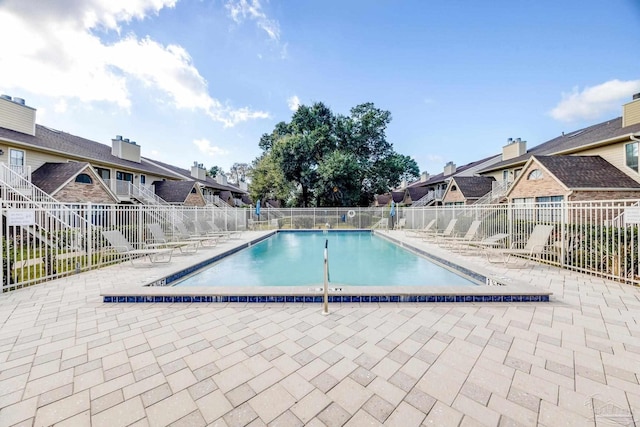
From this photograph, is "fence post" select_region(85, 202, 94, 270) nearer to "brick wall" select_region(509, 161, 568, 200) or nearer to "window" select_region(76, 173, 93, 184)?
"window" select_region(76, 173, 93, 184)

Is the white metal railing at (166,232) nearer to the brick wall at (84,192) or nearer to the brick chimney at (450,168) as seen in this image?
the brick wall at (84,192)

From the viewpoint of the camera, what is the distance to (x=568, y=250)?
641cm

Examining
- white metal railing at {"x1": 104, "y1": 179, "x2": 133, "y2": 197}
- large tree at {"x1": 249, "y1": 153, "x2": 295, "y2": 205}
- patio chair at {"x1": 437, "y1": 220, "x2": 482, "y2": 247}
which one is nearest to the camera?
patio chair at {"x1": 437, "y1": 220, "x2": 482, "y2": 247}

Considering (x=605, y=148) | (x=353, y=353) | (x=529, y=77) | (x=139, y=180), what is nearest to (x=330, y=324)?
(x=353, y=353)

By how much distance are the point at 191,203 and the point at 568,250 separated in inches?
871

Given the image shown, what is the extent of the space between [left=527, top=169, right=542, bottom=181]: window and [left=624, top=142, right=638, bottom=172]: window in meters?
3.74

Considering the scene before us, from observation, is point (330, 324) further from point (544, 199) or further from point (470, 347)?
point (544, 199)

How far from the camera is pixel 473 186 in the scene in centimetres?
2188

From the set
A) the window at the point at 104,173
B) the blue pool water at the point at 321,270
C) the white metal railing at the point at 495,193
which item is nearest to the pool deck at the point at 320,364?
the blue pool water at the point at 321,270

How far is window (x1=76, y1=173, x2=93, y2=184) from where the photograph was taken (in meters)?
13.3

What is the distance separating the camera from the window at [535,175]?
13.9 meters

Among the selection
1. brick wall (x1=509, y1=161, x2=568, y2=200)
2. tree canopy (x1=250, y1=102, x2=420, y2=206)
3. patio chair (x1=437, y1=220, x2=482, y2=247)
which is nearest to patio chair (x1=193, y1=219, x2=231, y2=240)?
patio chair (x1=437, y1=220, x2=482, y2=247)

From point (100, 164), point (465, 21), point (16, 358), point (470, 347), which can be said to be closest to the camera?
point (16, 358)

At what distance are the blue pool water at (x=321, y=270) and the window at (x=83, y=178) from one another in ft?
30.7
